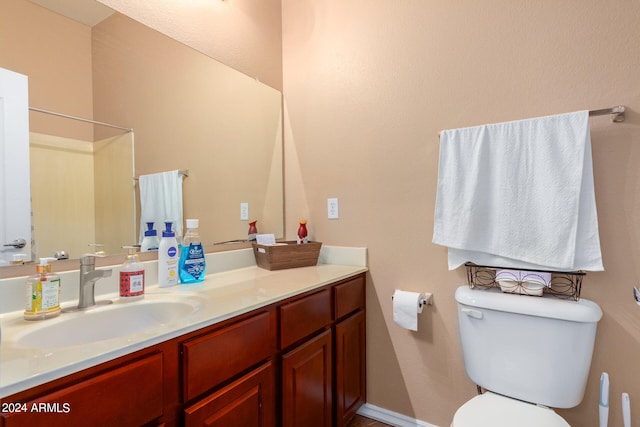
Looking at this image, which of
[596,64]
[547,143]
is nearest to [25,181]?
[547,143]

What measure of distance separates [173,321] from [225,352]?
0.58 ft

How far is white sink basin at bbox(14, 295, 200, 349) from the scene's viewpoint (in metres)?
0.85

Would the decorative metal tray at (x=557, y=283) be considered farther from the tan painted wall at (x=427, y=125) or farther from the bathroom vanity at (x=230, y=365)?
the bathroom vanity at (x=230, y=365)

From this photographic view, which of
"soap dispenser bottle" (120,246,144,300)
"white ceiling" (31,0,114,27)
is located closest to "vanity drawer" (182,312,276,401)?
"soap dispenser bottle" (120,246,144,300)

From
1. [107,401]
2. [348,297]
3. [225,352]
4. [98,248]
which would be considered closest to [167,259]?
[98,248]

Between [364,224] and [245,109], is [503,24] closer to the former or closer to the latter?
[364,224]

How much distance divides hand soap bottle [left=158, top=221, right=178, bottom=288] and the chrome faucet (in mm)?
246

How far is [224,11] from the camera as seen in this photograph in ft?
5.64

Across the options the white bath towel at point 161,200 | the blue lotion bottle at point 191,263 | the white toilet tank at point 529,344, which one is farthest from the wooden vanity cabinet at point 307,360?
the white bath towel at point 161,200

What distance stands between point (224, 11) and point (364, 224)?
136cm

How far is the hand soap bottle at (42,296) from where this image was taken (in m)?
0.89

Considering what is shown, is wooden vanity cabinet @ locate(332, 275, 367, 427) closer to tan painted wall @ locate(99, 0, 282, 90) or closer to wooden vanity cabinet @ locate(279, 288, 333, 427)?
wooden vanity cabinet @ locate(279, 288, 333, 427)

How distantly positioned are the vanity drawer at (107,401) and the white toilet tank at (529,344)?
1125mm

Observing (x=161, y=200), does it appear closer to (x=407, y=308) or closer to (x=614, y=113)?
(x=407, y=308)
